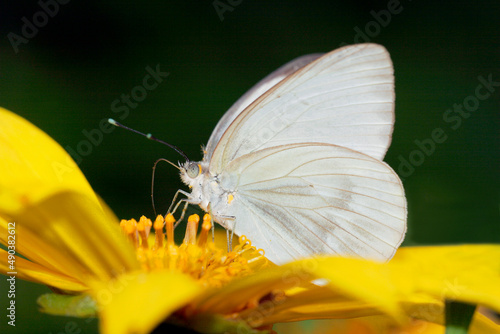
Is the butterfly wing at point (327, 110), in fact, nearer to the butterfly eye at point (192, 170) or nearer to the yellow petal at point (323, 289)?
the butterfly eye at point (192, 170)

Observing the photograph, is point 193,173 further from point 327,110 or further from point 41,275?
point 41,275

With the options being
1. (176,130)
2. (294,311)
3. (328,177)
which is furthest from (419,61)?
(294,311)


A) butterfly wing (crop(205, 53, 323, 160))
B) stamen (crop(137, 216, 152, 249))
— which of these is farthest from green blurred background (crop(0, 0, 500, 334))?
stamen (crop(137, 216, 152, 249))

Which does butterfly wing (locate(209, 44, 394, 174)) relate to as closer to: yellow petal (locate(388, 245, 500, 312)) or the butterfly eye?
the butterfly eye

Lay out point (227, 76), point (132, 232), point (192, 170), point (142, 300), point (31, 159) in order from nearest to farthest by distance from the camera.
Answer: point (142, 300) < point (31, 159) < point (132, 232) < point (192, 170) < point (227, 76)

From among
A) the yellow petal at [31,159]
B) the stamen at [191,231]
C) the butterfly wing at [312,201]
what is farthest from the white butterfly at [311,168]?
the yellow petal at [31,159]

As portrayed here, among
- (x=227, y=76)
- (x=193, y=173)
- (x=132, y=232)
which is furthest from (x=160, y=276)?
(x=227, y=76)
